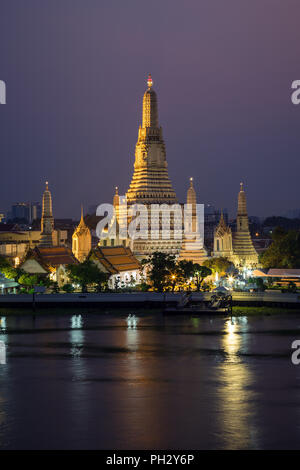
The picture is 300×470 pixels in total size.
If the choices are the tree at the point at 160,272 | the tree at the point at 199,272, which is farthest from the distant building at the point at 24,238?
the tree at the point at 160,272

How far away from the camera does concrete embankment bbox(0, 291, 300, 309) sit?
61.2m

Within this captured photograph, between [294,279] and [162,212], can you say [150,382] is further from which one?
[162,212]

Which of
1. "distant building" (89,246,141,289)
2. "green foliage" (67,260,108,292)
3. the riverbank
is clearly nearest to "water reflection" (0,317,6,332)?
the riverbank

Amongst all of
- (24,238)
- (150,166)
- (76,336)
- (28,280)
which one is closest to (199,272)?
(28,280)

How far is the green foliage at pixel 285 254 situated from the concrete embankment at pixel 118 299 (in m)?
14.7

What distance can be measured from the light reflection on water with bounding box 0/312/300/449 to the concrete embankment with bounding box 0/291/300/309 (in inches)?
373

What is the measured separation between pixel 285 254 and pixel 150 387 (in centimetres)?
4536

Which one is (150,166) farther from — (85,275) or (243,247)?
(85,275)

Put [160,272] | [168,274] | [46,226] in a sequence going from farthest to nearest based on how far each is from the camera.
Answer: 1. [46,226]
2. [168,274]
3. [160,272]

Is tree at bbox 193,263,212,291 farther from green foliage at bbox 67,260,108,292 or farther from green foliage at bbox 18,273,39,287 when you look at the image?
green foliage at bbox 18,273,39,287

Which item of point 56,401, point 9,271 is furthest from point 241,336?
point 9,271

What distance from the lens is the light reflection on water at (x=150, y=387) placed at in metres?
27.5

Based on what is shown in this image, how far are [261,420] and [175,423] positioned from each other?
290cm

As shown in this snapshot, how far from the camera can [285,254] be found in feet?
254
